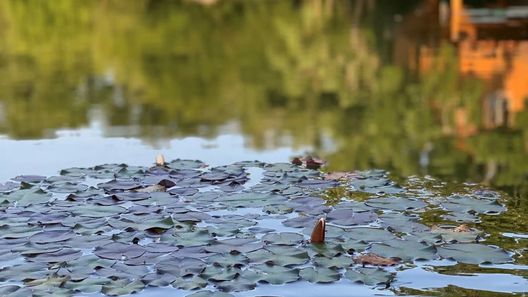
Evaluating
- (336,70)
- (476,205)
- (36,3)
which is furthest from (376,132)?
(36,3)

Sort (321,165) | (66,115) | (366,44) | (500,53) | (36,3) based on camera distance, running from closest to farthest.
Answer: (321,165) → (66,115) → (500,53) → (366,44) → (36,3)

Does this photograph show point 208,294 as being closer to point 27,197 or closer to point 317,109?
point 27,197

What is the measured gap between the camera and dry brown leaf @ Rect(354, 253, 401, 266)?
315cm

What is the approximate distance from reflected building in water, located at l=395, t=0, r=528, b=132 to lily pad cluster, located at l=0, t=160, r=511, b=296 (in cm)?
222

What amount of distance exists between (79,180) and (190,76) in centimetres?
488

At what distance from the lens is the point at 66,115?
6988 millimetres

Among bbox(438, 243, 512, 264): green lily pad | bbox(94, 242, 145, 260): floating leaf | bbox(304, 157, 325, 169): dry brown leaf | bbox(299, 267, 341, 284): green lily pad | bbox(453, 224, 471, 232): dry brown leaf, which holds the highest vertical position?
bbox(304, 157, 325, 169): dry brown leaf

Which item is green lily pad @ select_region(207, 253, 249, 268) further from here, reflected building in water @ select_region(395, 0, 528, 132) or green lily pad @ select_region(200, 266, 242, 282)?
reflected building in water @ select_region(395, 0, 528, 132)

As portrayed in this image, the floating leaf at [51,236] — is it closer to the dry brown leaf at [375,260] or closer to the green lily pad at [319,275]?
the green lily pad at [319,275]

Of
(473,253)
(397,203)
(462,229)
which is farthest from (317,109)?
(473,253)

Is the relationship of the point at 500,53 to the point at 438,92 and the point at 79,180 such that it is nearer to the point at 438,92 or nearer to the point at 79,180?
the point at 438,92

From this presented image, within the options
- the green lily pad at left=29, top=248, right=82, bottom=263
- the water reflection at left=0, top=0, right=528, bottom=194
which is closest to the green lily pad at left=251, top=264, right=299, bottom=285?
the green lily pad at left=29, top=248, right=82, bottom=263

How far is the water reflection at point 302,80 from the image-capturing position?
5.79m

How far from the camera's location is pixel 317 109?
7.14m
